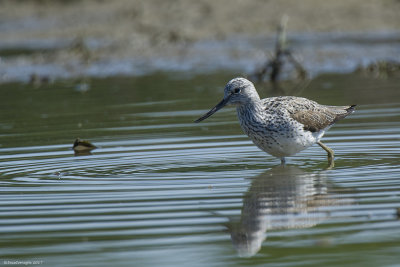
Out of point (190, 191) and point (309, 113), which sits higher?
point (309, 113)

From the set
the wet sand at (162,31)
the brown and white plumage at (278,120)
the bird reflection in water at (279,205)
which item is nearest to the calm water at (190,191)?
the bird reflection in water at (279,205)

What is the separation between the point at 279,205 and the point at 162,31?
15.3 meters

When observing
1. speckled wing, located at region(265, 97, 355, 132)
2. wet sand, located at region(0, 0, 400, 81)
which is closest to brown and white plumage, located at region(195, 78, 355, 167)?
speckled wing, located at region(265, 97, 355, 132)

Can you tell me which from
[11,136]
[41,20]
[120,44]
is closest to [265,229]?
[11,136]

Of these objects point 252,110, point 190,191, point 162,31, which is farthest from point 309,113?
point 162,31

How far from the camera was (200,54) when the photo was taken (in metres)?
20.2

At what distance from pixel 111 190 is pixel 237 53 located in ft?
40.2

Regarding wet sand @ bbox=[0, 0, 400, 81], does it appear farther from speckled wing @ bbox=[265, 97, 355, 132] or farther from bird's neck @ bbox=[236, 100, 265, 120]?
bird's neck @ bbox=[236, 100, 265, 120]

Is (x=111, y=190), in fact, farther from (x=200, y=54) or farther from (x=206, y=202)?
(x=200, y=54)

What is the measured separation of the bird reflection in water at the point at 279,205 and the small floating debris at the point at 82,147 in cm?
272

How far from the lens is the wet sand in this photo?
19.8 metres

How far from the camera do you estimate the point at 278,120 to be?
9.23 meters

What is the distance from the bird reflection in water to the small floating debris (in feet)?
8.92

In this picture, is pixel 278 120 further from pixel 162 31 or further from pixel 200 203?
pixel 162 31
